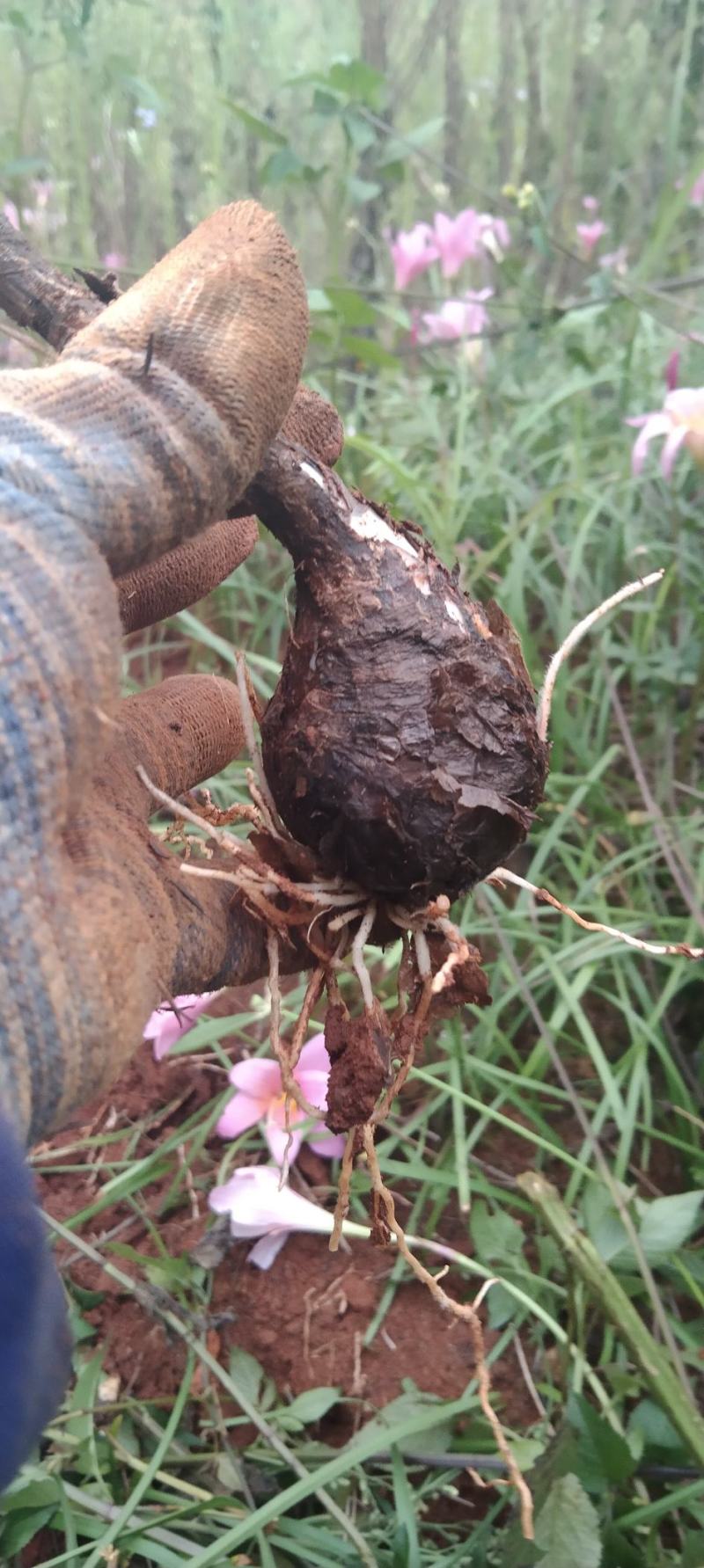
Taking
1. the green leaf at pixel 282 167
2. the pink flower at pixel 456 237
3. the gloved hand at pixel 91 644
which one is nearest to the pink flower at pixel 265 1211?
the gloved hand at pixel 91 644

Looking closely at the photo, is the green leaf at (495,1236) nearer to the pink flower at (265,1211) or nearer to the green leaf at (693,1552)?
the pink flower at (265,1211)

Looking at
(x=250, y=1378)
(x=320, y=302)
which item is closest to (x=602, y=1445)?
(x=250, y=1378)

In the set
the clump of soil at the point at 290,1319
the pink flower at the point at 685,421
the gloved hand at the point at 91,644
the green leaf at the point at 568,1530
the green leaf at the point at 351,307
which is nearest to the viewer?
the gloved hand at the point at 91,644

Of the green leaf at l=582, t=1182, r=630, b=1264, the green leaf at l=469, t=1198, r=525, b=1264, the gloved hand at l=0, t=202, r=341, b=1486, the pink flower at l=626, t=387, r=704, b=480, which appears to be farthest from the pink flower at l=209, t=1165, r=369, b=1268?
the pink flower at l=626, t=387, r=704, b=480

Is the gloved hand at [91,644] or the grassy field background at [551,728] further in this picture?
the grassy field background at [551,728]

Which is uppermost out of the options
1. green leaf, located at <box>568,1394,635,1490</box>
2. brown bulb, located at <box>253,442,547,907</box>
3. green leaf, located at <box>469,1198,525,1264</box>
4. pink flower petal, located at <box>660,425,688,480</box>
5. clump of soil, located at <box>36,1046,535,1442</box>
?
pink flower petal, located at <box>660,425,688,480</box>

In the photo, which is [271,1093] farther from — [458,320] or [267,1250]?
[458,320]

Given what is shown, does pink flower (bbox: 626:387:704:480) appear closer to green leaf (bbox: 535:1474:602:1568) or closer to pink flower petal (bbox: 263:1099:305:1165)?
pink flower petal (bbox: 263:1099:305:1165)
